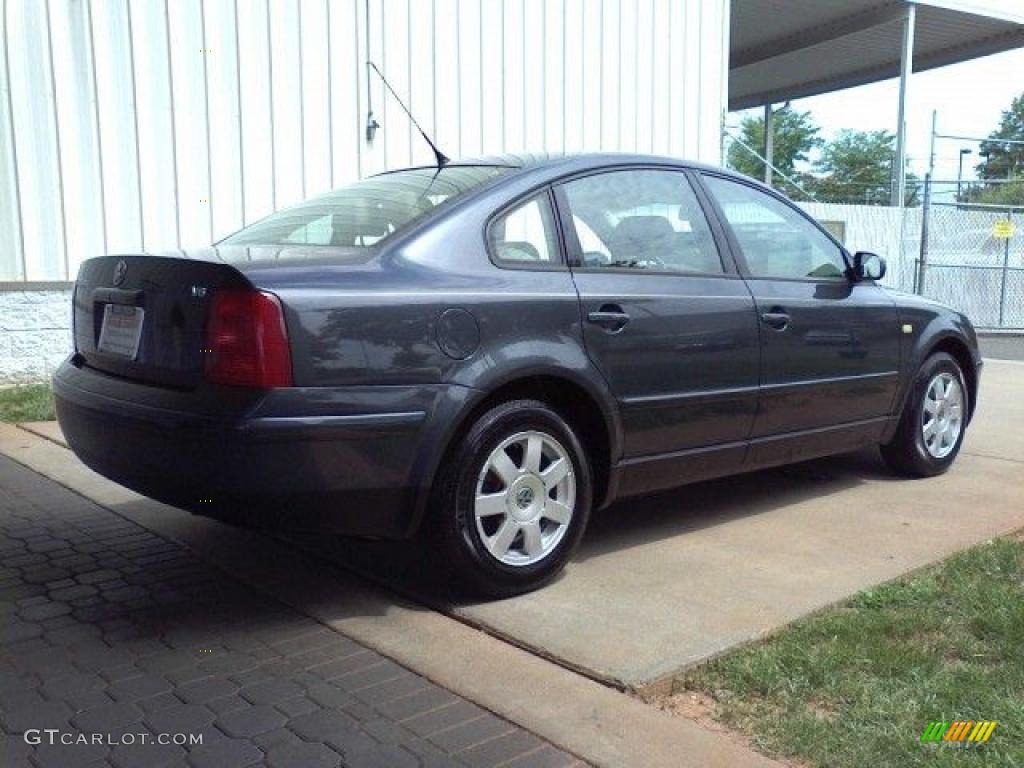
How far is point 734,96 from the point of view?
2567 centimetres

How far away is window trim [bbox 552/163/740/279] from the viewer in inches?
146

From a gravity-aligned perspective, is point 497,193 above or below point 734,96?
below

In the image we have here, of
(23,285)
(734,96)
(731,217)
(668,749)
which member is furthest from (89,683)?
(734,96)

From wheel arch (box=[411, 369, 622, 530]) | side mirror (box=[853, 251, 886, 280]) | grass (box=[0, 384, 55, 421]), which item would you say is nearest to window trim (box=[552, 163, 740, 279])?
wheel arch (box=[411, 369, 622, 530])

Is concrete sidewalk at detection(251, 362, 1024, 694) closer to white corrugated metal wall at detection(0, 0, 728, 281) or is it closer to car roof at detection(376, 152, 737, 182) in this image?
car roof at detection(376, 152, 737, 182)

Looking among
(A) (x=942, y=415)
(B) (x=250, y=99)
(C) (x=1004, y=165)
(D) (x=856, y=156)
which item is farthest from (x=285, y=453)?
(D) (x=856, y=156)

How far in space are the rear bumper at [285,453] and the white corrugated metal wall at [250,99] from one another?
5.39 meters

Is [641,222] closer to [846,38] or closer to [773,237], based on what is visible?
[773,237]

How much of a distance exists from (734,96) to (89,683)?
2543 cm

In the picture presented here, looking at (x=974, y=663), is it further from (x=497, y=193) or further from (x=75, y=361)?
(x=75, y=361)

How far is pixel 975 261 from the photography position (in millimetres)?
16016

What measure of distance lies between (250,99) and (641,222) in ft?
18.8

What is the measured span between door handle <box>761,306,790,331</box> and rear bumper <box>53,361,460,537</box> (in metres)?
1.79

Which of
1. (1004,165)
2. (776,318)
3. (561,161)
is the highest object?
(1004,165)
